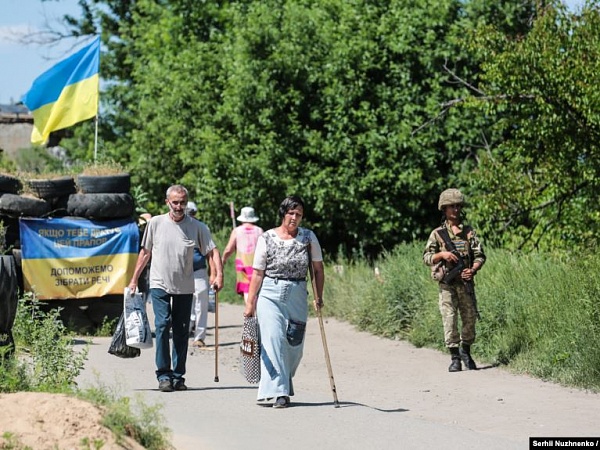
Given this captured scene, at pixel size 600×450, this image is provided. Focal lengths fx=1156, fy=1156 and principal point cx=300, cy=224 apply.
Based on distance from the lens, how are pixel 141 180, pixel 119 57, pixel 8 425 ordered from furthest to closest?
1. pixel 119 57
2. pixel 141 180
3. pixel 8 425

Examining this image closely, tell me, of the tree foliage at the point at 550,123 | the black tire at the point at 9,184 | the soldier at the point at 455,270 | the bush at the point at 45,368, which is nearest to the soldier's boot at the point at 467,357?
the soldier at the point at 455,270

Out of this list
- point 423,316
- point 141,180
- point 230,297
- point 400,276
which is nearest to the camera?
point 423,316

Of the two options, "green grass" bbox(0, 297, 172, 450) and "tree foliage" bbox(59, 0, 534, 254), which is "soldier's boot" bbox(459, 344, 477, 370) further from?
"tree foliage" bbox(59, 0, 534, 254)

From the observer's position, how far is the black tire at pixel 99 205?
1603 cm

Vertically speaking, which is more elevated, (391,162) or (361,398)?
(391,162)

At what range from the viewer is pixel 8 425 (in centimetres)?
729

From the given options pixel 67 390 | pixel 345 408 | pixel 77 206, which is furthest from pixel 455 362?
pixel 77 206

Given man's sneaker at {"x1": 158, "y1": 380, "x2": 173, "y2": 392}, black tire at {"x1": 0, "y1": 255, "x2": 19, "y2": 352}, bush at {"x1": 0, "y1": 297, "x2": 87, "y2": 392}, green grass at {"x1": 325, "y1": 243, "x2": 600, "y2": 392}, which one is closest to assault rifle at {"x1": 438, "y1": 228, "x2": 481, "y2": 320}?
green grass at {"x1": 325, "y1": 243, "x2": 600, "y2": 392}

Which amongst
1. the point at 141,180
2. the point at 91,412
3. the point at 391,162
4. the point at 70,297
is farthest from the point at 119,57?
the point at 91,412

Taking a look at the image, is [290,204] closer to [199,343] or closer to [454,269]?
[454,269]

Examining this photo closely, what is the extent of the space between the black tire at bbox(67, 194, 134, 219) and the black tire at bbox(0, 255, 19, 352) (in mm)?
5909

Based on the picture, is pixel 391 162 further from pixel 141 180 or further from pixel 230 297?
pixel 141 180

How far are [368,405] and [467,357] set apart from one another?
2400 millimetres

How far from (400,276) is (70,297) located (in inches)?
183
